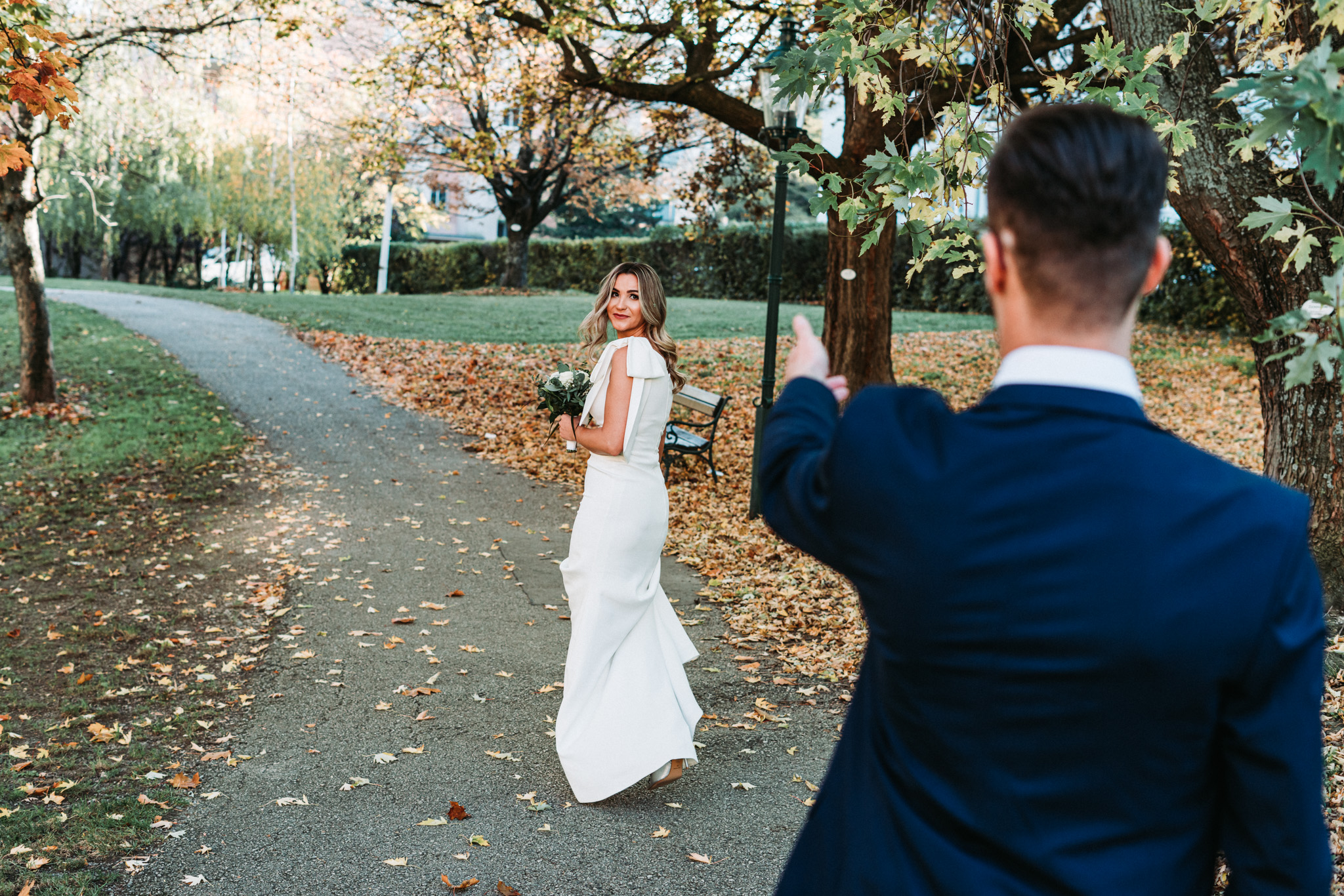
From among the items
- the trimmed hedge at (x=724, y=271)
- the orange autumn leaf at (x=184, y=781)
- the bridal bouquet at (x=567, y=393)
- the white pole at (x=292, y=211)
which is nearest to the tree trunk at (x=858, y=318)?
the trimmed hedge at (x=724, y=271)

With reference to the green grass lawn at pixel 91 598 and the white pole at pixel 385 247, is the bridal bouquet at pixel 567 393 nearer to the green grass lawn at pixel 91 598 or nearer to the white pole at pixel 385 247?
the green grass lawn at pixel 91 598

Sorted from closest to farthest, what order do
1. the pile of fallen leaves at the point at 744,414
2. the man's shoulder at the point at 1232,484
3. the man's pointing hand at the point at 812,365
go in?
the man's shoulder at the point at 1232,484
the man's pointing hand at the point at 812,365
the pile of fallen leaves at the point at 744,414

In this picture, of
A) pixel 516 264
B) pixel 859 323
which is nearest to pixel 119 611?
pixel 859 323

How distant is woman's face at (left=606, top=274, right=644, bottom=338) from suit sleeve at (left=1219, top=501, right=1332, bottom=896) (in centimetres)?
378

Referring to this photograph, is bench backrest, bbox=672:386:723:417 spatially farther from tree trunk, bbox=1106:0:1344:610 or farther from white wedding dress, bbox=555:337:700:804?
white wedding dress, bbox=555:337:700:804

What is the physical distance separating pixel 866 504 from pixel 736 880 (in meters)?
3.17

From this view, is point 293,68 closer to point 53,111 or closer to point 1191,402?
point 53,111

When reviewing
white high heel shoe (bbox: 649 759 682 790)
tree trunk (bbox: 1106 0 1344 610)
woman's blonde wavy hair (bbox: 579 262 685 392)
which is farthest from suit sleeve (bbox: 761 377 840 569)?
tree trunk (bbox: 1106 0 1344 610)

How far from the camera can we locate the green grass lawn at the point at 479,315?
22.5 m

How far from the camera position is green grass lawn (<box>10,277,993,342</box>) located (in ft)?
73.8

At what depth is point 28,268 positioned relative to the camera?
42.4ft

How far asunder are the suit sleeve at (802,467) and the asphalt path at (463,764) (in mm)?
2945

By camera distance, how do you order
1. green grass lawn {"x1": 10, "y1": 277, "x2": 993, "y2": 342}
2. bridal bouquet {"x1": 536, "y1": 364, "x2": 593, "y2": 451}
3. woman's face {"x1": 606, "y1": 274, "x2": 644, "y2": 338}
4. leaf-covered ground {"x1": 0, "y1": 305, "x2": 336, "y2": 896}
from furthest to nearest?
green grass lawn {"x1": 10, "y1": 277, "x2": 993, "y2": 342} → bridal bouquet {"x1": 536, "y1": 364, "x2": 593, "y2": 451} → woman's face {"x1": 606, "y1": 274, "x2": 644, "y2": 338} → leaf-covered ground {"x1": 0, "y1": 305, "x2": 336, "y2": 896}

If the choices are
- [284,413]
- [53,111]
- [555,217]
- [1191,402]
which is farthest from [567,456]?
[555,217]
